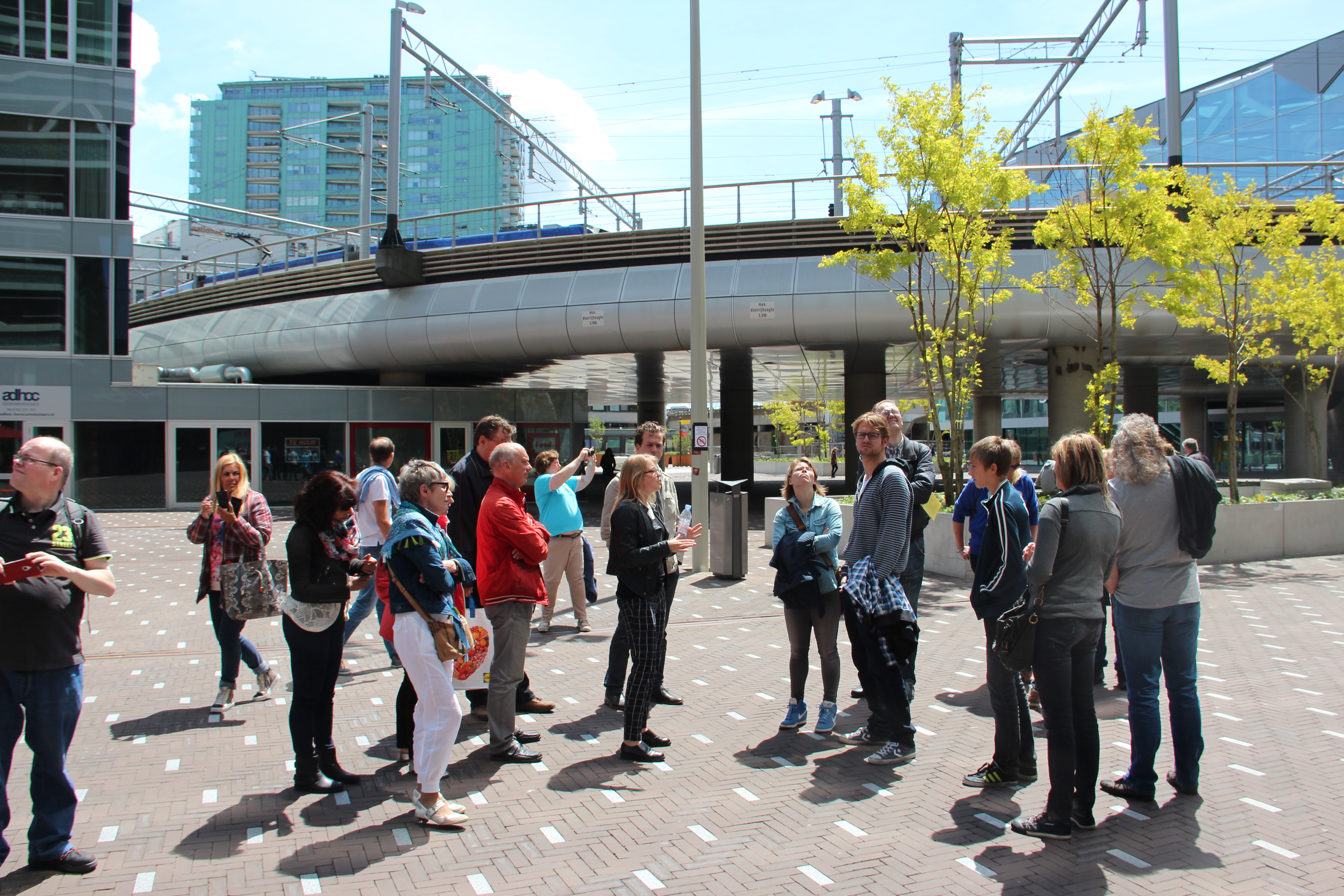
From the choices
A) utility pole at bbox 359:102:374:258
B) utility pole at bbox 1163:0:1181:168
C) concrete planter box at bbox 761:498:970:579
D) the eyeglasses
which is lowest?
concrete planter box at bbox 761:498:970:579

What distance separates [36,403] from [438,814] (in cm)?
2095

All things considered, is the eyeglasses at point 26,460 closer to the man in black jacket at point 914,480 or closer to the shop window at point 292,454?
the man in black jacket at point 914,480

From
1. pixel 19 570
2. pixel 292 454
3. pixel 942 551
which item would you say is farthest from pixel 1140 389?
pixel 19 570

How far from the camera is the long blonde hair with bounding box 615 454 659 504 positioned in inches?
199

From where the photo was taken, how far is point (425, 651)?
13.5 ft

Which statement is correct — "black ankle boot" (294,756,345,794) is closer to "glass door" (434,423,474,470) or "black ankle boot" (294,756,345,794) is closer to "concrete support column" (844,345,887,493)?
"concrete support column" (844,345,887,493)

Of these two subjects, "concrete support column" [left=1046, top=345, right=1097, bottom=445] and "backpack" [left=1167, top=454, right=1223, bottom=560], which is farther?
"concrete support column" [left=1046, top=345, right=1097, bottom=445]

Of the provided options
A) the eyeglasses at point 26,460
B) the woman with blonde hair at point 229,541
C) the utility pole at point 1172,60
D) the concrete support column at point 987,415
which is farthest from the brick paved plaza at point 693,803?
the concrete support column at point 987,415

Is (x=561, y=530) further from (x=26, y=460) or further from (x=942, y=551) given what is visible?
(x=942, y=551)

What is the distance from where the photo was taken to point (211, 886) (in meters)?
3.52

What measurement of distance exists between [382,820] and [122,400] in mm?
20557

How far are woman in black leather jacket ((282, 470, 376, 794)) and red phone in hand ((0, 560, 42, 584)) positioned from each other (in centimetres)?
115

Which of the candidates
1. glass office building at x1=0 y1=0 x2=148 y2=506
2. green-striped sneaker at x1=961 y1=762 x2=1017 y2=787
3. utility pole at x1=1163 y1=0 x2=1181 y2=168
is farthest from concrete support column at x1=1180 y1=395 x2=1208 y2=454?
green-striped sneaker at x1=961 y1=762 x2=1017 y2=787

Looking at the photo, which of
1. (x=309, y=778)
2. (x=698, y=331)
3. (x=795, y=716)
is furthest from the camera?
(x=698, y=331)
